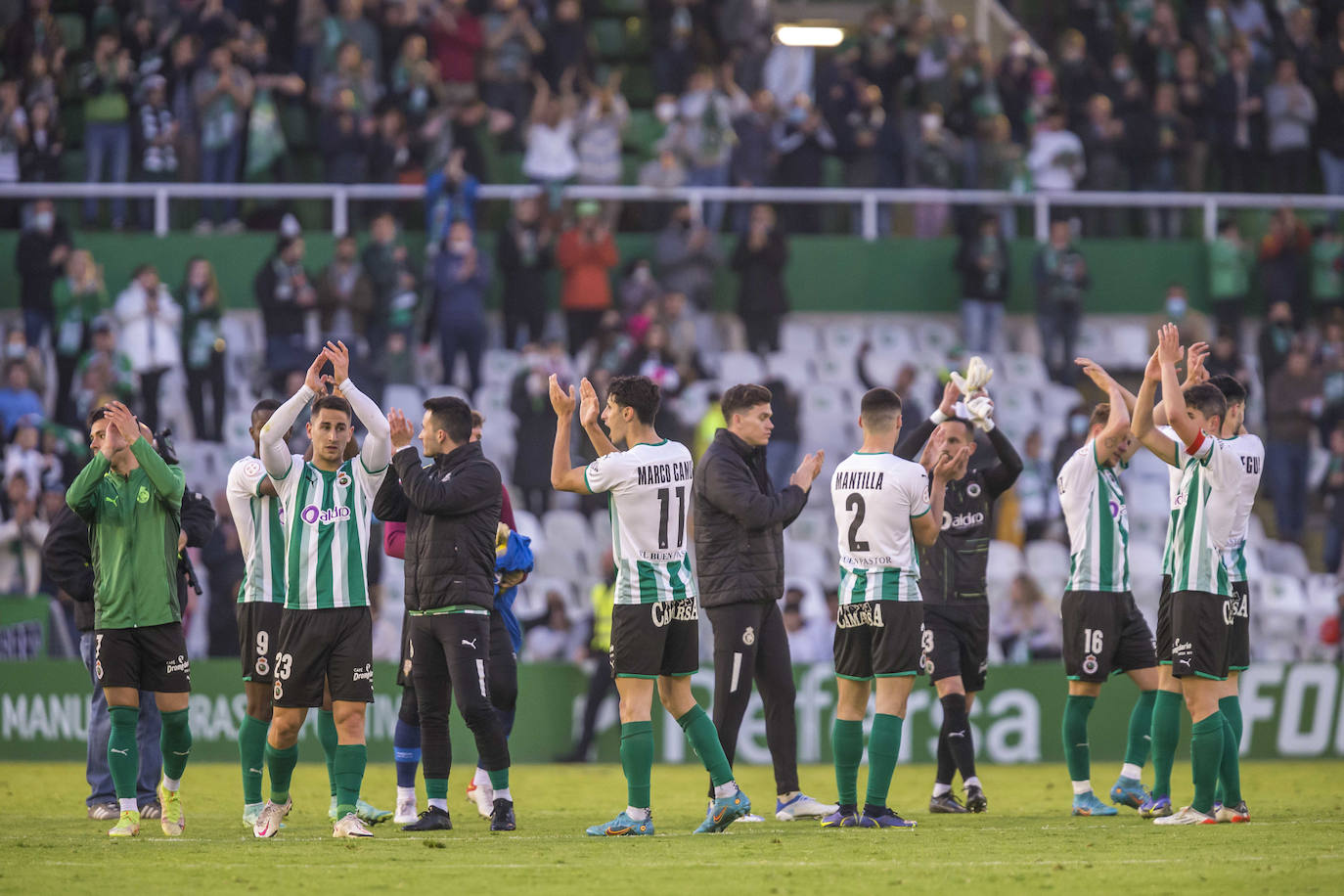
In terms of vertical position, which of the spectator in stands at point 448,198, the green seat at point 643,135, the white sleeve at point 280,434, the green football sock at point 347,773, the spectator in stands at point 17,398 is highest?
the green seat at point 643,135

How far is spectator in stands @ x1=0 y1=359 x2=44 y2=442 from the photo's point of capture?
19500 mm

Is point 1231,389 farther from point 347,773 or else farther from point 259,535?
point 259,535

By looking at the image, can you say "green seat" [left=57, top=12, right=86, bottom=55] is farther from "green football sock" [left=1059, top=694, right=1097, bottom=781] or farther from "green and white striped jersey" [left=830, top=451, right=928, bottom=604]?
"green football sock" [left=1059, top=694, right=1097, bottom=781]

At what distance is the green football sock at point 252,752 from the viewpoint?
34.6 ft

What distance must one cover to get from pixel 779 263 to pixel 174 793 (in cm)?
1258

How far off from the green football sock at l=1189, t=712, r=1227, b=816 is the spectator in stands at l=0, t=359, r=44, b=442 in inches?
531

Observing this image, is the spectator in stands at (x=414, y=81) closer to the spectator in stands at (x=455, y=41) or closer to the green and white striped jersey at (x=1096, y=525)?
the spectator in stands at (x=455, y=41)

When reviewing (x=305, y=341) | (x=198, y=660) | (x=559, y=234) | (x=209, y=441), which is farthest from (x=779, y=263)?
(x=198, y=660)

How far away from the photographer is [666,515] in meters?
10.2

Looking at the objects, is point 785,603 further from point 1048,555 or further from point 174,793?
point 174,793

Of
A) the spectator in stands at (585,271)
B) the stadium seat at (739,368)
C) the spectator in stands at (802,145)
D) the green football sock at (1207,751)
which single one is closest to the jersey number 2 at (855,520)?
the green football sock at (1207,751)

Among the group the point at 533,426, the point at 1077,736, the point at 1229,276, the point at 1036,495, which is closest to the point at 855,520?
the point at 1077,736

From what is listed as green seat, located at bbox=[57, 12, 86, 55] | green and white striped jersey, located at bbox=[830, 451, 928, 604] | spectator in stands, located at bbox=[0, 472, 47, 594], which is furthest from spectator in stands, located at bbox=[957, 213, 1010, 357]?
green and white striped jersey, located at bbox=[830, 451, 928, 604]

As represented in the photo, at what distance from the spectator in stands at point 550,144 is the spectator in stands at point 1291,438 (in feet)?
28.6
